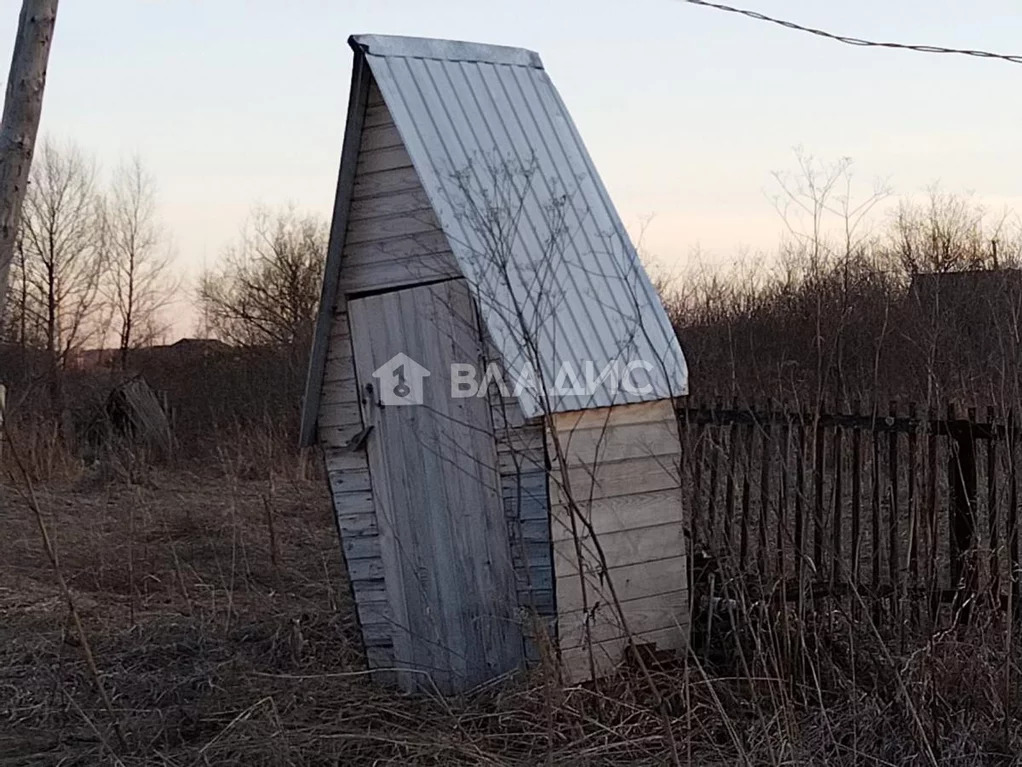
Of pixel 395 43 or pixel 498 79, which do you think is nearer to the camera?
pixel 395 43

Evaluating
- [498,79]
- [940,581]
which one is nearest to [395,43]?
[498,79]

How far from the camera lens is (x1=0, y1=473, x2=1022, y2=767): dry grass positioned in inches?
190

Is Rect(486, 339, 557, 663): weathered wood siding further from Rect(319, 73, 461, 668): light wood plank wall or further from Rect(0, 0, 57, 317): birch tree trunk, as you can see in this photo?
Rect(0, 0, 57, 317): birch tree trunk

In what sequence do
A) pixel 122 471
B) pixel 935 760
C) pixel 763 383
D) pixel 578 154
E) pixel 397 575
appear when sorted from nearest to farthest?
1. pixel 935 760
2. pixel 397 575
3. pixel 578 154
4. pixel 763 383
5. pixel 122 471

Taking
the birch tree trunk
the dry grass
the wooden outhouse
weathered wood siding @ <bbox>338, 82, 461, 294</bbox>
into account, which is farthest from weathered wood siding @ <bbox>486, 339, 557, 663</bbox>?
the birch tree trunk

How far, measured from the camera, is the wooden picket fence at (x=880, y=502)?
5.56 m

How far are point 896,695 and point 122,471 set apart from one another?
1268cm

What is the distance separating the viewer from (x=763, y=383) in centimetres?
810

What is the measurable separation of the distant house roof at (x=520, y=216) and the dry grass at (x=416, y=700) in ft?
4.83

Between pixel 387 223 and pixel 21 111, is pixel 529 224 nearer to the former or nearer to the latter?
pixel 387 223

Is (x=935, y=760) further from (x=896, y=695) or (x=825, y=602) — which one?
(x=825, y=602)

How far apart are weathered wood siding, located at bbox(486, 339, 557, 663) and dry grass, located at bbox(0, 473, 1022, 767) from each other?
34 cm

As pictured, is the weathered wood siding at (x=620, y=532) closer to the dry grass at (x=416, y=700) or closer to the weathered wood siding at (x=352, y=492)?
the dry grass at (x=416, y=700)

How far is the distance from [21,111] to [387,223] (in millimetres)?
1895
